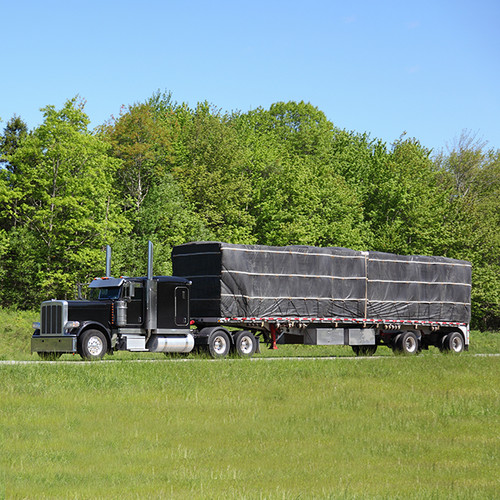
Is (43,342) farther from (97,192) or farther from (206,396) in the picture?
(97,192)

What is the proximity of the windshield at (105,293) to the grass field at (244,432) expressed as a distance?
3.95 meters

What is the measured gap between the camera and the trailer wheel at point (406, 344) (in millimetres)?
35531

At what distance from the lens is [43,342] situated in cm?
2814

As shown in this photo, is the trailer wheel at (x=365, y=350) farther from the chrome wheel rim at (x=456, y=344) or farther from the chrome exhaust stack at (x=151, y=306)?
the chrome exhaust stack at (x=151, y=306)

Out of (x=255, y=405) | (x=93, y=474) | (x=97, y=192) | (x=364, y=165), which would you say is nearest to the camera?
(x=93, y=474)

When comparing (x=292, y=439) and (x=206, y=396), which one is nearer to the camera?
(x=292, y=439)

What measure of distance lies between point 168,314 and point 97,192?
85.3 ft

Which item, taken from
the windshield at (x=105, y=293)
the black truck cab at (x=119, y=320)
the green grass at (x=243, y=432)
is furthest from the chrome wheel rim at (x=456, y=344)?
the windshield at (x=105, y=293)

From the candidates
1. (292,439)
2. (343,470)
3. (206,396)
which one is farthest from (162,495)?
(206,396)

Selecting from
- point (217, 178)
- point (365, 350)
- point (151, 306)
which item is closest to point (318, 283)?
point (365, 350)

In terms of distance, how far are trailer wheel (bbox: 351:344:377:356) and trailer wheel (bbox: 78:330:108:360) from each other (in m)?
13.0

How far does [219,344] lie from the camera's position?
30469 mm

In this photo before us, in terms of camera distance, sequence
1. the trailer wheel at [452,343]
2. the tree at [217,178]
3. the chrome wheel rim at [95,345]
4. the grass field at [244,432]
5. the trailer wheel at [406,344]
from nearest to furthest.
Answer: the grass field at [244,432] < the chrome wheel rim at [95,345] < the trailer wheel at [406,344] < the trailer wheel at [452,343] < the tree at [217,178]

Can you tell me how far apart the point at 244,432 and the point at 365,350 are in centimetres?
2326
